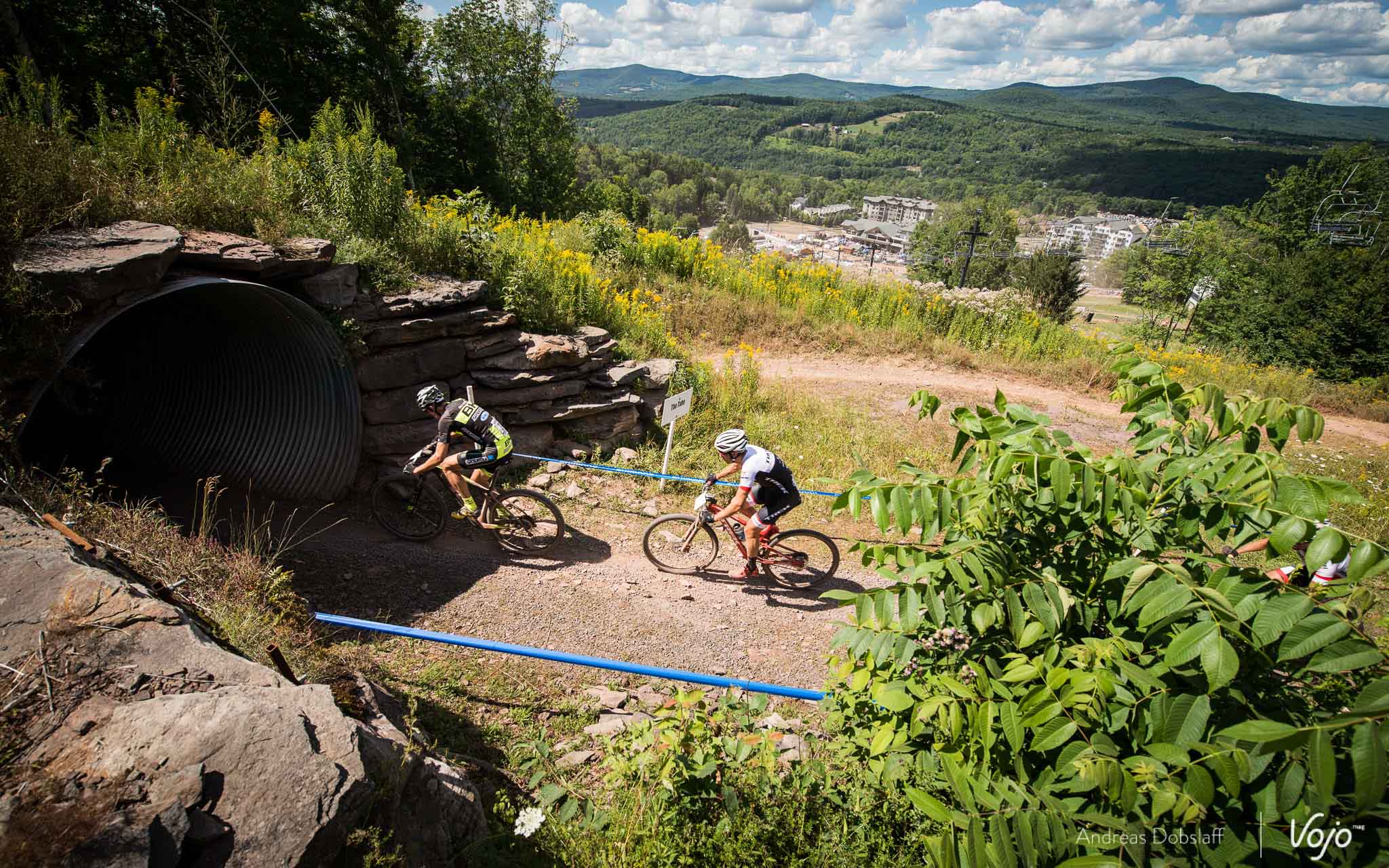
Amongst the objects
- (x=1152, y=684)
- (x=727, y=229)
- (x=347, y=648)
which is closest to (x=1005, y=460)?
(x=1152, y=684)

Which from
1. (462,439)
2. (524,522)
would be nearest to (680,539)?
(524,522)

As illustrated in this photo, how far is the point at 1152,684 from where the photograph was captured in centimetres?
191

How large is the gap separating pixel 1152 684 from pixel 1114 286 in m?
142

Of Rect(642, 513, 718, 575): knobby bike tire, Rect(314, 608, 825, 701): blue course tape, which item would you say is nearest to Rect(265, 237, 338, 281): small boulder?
Rect(314, 608, 825, 701): blue course tape

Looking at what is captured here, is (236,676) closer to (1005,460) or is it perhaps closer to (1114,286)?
(1005,460)

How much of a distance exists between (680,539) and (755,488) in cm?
148

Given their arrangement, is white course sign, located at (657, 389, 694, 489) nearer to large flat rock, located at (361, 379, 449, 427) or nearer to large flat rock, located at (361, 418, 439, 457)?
large flat rock, located at (361, 379, 449, 427)

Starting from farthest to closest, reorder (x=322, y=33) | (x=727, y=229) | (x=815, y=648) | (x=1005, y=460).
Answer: (x=727, y=229) → (x=322, y=33) → (x=815, y=648) → (x=1005, y=460)

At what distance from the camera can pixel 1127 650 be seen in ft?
6.79

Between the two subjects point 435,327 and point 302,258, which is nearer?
point 302,258

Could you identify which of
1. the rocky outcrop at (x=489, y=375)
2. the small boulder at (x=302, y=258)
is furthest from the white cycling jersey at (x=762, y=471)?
the small boulder at (x=302, y=258)

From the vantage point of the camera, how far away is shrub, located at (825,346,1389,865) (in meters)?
1.69

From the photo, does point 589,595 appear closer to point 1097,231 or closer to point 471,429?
point 471,429

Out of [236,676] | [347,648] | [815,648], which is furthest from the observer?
[815,648]
